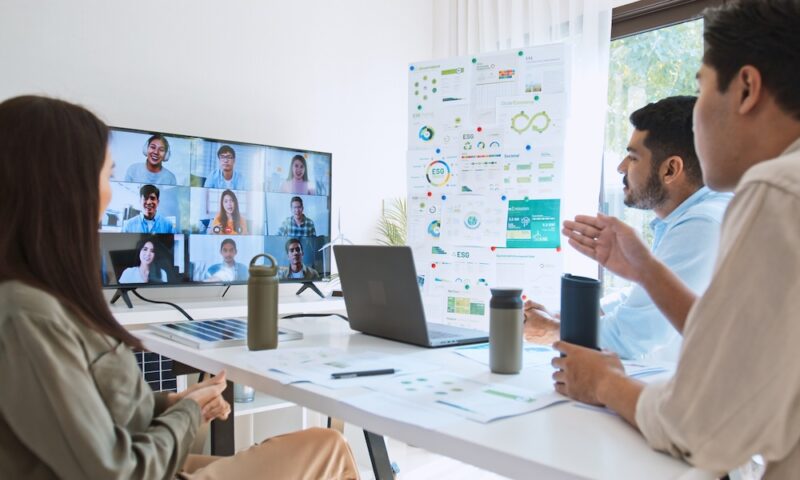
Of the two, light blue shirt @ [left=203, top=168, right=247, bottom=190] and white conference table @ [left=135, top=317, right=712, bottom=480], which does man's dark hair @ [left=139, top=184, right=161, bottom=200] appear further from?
white conference table @ [left=135, top=317, right=712, bottom=480]

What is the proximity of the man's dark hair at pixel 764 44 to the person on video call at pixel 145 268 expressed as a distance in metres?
2.42

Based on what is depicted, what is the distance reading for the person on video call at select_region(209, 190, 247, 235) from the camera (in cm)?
293

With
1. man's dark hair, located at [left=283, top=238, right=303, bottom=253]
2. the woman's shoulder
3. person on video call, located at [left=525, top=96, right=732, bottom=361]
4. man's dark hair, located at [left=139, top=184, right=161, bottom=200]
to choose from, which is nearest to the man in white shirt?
person on video call, located at [left=525, top=96, right=732, bottom=361]

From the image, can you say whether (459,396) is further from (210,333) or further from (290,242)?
(290,242)

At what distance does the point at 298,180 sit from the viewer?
127 inches

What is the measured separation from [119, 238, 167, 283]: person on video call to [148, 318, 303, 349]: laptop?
97 cm

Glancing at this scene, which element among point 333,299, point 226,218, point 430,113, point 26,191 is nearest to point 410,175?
point 430,113

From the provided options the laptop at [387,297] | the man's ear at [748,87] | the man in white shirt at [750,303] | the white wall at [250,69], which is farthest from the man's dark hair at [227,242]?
the man's ear at [748,87]

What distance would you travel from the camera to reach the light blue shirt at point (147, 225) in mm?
2643

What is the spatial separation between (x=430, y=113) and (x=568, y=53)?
0.85 metres

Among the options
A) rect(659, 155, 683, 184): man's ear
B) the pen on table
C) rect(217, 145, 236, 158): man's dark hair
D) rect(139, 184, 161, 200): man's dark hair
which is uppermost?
rect(217, 145, 236, 158): man's dark hair

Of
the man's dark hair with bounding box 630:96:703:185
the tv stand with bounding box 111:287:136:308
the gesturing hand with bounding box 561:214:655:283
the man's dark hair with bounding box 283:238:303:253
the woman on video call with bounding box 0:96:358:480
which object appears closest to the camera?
the woman on video call with bounding box 0:96:358:480

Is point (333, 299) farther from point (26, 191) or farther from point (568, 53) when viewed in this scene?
point (26, 191)

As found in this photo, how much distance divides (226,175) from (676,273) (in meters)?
2.13
